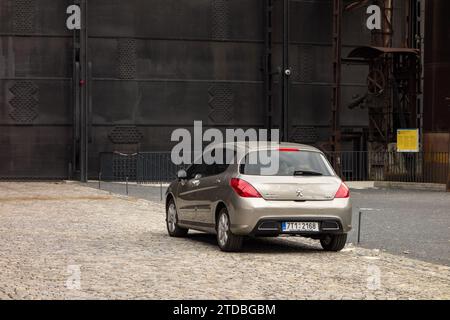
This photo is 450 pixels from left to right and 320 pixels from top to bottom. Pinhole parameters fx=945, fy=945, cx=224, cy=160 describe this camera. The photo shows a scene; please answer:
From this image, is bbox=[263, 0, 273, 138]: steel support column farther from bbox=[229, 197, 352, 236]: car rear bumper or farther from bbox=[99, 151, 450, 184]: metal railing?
bbox=[229, 197, 352, 236]: car rear bumper

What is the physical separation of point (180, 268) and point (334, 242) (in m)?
3.15

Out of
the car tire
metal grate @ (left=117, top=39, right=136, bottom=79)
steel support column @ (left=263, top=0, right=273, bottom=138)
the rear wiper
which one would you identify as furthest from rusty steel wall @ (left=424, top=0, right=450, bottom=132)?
the rear wiper

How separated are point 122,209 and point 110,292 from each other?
43.5ft

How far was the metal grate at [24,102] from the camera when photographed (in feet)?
128

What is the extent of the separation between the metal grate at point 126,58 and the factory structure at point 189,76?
0.14ft

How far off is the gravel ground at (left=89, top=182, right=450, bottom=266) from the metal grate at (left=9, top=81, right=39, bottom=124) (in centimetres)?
880

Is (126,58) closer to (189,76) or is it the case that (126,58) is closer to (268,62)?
(189,76)

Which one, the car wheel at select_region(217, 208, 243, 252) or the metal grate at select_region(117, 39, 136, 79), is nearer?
the car wheel at select_region(217, 208, 243, 252)

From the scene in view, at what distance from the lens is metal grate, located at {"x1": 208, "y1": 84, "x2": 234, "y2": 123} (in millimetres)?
40844

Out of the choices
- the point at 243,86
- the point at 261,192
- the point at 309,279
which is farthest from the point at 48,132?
the point at 309,279

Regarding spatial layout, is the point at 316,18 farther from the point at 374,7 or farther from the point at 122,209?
the point at 122,209

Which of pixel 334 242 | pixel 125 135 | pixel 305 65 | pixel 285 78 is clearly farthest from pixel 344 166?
pixel 334 242

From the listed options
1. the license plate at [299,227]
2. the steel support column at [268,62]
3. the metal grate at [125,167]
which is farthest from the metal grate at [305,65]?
the license plate at [299,227]

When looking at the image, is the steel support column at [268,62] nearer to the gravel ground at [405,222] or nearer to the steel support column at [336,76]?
the steel support column at [336,76]
